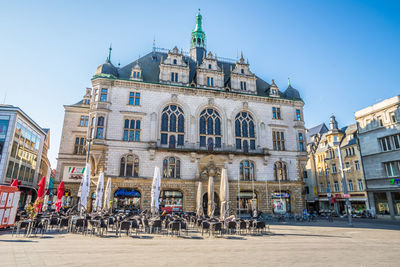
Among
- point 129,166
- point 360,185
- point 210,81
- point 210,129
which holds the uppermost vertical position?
point 210,81

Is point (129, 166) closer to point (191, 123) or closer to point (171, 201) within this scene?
point (171, 201)

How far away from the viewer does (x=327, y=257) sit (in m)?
→ 8.86

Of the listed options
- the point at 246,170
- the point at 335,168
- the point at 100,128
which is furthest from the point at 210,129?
the point at 335,168

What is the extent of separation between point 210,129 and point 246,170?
7.61 metres

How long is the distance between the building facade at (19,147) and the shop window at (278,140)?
3513 cm

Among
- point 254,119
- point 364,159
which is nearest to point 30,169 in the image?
point 254,119

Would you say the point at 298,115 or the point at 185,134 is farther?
the point at 298,115

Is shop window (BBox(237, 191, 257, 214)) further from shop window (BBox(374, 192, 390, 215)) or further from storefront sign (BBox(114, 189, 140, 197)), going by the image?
shop window (BBox(374, 192, 390, 215))

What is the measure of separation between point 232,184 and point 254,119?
10434 millimetres

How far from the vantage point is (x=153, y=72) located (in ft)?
116

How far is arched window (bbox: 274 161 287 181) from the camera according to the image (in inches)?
1355

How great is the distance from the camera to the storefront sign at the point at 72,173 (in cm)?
3550

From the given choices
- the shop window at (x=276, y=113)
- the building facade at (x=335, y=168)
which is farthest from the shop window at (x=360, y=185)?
the shop window at (x=276, y=113)

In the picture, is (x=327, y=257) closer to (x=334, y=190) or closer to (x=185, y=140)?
(x=185, y=140)
